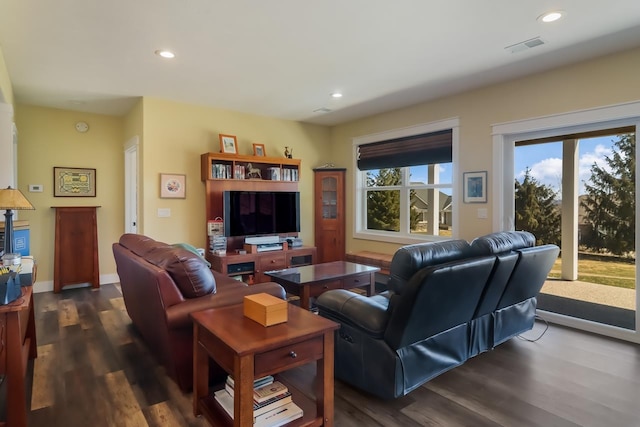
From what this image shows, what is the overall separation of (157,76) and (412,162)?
323 cm

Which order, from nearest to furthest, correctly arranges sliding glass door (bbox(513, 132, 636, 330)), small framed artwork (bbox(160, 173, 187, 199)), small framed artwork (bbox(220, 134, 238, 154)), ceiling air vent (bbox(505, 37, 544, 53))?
ceiling air vent (bbox(505, 37, 544, 53))
sliding glass door (bbox(513, 132, 636, 330))
small framed artwork (bbox(160, 173, 187, 199))
small framed artwork (bbox(220, 134, 238, 154))

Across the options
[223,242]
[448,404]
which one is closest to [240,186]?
[223,242]

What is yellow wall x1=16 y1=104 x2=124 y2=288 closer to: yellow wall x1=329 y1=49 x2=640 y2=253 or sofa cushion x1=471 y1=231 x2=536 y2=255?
yellow wall x1=329 y1=49 x2=640 y2=253

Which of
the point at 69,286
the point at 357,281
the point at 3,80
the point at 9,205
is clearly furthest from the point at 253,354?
the point at 69,286

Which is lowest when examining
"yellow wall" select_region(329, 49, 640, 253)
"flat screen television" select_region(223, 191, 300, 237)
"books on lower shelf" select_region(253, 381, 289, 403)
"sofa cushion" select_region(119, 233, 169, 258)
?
"books on lower shelf" select_region(253, 381, 289, 403)

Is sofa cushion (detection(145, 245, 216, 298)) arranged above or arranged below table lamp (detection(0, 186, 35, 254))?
below

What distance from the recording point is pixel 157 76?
12.3 feet

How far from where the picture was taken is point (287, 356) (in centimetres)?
168

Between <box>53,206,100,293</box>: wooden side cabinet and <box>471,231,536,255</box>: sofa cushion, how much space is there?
193 inches

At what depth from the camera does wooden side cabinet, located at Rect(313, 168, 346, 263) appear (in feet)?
19.5

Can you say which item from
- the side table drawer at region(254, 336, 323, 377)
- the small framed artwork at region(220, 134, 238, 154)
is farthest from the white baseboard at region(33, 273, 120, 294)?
the side table drawer at region(254, 336, 323, 377)

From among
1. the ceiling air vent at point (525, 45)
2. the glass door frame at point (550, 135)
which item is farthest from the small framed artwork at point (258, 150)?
the ceiling air vent at point (525, 45)

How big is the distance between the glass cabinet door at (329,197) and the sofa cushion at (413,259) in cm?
369

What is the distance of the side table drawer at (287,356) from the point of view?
5.30ft
